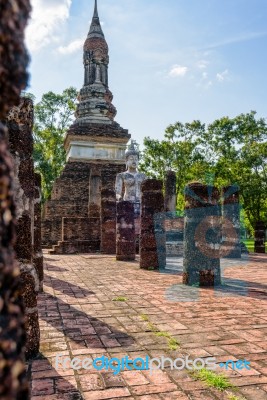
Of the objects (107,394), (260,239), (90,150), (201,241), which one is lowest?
(107,394)

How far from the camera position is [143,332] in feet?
11.6

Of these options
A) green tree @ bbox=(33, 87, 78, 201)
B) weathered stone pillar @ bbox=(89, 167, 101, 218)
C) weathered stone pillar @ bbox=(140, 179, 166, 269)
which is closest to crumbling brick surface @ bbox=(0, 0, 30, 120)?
weathered stone pillar @ bbox=(140, 179, 166, 269)

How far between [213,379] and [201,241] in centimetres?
389

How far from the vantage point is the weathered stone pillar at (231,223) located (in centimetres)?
1218

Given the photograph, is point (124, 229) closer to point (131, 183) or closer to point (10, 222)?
point (131, 183)

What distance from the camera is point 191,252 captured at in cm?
630

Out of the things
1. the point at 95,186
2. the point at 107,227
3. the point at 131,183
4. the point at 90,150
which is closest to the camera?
the point at 107,227

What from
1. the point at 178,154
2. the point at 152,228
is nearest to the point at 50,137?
the point at 178,154

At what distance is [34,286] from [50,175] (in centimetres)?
2912

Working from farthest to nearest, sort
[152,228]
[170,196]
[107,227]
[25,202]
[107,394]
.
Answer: [170,196] < [107,227] < [152,228] < [25,202] < [107,394]

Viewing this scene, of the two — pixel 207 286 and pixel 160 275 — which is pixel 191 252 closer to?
pixel 207 286

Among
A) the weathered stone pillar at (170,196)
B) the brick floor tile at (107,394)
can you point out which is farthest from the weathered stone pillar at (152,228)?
the weathered stone pillar at (170,196)

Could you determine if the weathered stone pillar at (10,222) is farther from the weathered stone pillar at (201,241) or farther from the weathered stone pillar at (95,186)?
the weathered stone pillar at (95,186)

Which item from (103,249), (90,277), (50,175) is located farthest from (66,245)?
(50,175)
